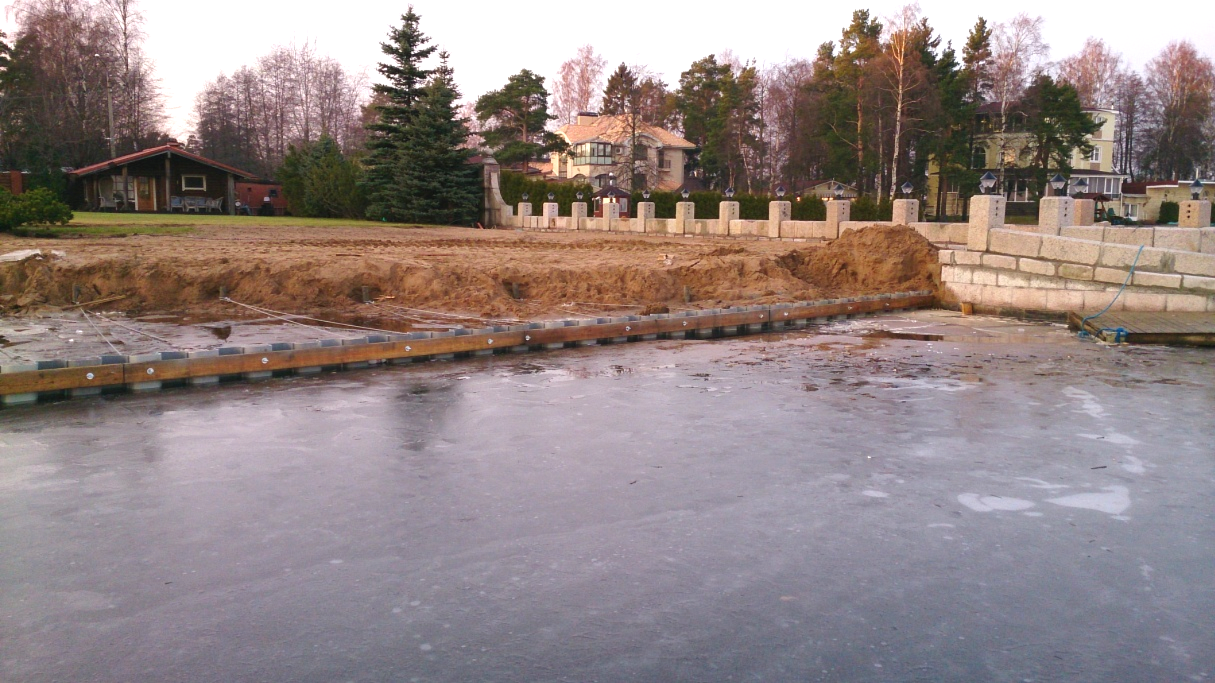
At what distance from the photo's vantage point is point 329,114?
76.4 metres

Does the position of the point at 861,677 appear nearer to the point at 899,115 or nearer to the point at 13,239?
Result: the point at 13,239

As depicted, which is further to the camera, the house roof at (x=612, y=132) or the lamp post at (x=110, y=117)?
the house roof at (x=612, y=132)

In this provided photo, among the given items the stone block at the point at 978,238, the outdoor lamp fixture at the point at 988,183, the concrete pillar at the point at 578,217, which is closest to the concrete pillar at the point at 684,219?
the concrete pillar at the point at 578,217

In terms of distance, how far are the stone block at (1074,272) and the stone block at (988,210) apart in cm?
152

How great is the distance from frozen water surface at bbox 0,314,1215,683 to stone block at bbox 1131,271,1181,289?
20.3 ft

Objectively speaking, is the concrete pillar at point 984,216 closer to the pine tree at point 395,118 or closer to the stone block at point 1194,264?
the stone block at point 1194,264

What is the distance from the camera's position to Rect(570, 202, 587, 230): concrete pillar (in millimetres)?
35844

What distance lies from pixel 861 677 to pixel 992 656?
0.63 meters

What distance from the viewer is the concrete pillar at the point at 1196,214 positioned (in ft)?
68.8

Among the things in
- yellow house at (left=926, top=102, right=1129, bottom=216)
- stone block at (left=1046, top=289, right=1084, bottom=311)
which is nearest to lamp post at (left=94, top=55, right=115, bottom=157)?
yellow house at (left=926, top=102, right=1129, bottom=216)

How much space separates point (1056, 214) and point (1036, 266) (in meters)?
3.18

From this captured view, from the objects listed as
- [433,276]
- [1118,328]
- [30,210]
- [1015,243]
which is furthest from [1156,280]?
[30,210]

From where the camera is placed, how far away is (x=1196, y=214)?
834 inches

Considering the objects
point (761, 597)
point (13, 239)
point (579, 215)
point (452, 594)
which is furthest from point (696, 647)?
point (579, 215)
